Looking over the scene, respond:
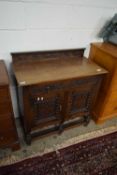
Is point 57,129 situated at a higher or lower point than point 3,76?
lower

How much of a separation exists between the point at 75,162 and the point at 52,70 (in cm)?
94

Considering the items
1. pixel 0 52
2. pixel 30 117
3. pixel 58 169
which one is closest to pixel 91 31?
pixel 0 52

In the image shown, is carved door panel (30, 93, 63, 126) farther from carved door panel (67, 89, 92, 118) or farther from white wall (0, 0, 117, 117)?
white wall (0, 0, 117, 117)

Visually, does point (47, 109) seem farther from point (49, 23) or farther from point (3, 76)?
point (49, 23)

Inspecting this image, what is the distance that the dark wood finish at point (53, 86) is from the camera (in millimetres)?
1247

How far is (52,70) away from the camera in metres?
1.39

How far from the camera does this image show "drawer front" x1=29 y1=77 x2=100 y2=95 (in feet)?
4.04

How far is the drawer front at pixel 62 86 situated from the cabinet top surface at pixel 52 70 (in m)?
0.06

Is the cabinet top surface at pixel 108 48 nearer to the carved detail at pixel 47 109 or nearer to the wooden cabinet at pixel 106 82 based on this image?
the wooden cabinet at pixel 106 82

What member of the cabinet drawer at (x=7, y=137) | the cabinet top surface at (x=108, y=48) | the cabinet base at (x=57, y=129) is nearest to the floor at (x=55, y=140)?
the cabinet base at (x=57, y=129)

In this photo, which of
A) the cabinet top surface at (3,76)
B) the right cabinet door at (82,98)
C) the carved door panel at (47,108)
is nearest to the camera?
the cabinet top surface at (3,76)

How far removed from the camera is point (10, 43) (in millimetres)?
1434

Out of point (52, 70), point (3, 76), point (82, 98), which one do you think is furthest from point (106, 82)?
point (3, 76)

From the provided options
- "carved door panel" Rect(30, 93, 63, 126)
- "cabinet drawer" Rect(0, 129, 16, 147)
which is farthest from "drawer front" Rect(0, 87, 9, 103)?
"cabinet drawer" Rect(0, 129, 16, 147)
